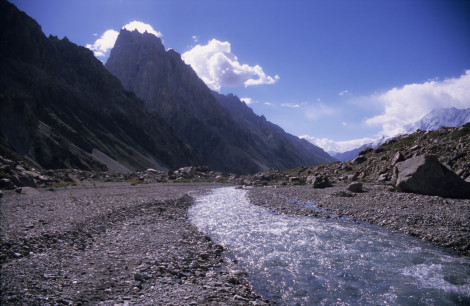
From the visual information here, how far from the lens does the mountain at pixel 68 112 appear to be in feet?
294

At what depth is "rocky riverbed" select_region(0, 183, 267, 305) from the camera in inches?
304

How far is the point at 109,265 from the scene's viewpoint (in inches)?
389

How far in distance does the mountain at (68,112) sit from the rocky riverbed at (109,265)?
62.6 metres

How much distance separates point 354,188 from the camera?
2850 centimetres

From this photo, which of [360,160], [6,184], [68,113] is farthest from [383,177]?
[68,113]

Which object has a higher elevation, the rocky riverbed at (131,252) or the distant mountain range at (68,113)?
the distant mountain range at (68,113)

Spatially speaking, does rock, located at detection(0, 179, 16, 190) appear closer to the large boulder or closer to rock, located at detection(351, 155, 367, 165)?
the large boulder

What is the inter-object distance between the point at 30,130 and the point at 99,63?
97992mm

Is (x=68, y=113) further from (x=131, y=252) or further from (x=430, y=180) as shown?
(x=430, y=180)

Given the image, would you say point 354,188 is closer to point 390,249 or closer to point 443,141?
point 443,141

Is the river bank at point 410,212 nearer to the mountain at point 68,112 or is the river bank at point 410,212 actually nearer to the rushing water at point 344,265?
the rushing water at point 344,265

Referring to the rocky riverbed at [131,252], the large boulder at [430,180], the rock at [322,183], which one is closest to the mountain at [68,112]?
the rocky riverbed at [131,252]

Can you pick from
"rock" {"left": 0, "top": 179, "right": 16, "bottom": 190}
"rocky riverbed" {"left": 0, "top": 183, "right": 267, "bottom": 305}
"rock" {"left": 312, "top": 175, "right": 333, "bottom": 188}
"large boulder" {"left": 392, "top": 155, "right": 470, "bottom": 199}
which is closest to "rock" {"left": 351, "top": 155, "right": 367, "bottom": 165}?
"rock" {"left": 312, "top": 175, "right": 333, "bottom": 188}

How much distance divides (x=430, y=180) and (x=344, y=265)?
49.8 ft
